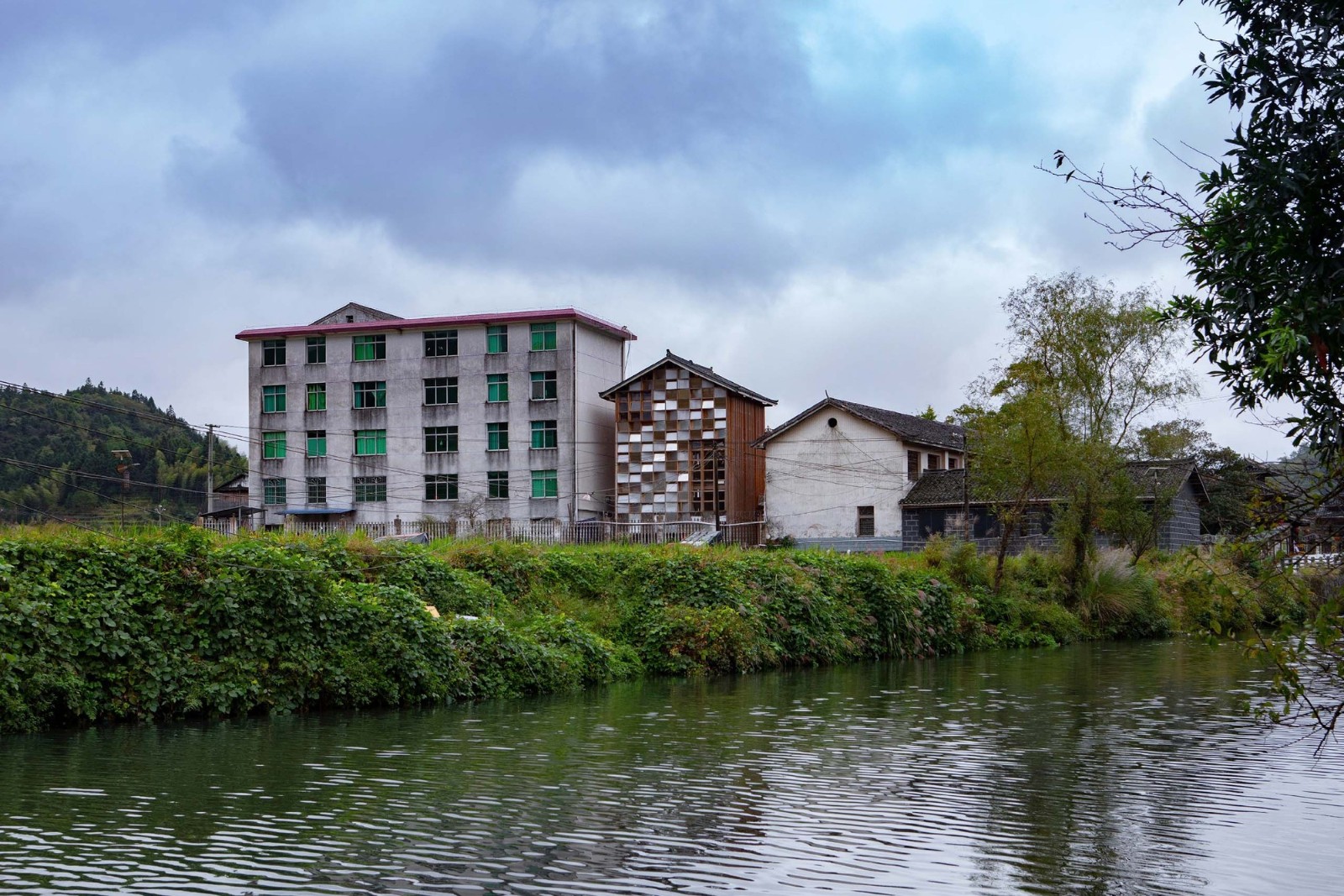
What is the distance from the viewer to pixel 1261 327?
815 cm

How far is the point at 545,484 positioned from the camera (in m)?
68.6

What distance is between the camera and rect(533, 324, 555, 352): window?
6906 cm

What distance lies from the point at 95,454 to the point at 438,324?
17.2 meters

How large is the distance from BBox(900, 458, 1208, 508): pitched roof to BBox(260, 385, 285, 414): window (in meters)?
33.1

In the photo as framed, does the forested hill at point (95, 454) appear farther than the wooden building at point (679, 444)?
No

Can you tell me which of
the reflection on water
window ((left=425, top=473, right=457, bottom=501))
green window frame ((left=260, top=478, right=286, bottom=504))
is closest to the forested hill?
green window frame ((left=260, top=478, right=286, bottom=504))

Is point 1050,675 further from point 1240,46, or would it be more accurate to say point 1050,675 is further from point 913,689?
point 1240,46

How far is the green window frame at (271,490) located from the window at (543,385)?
1473 centimetres

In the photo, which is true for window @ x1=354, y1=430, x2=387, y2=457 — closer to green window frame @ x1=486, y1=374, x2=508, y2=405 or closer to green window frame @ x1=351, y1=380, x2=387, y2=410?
green window frame @ x1=351, y1=380, x2=387, y2=410

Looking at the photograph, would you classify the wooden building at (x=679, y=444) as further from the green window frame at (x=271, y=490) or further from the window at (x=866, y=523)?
the green window frame at (x=271, y=490)

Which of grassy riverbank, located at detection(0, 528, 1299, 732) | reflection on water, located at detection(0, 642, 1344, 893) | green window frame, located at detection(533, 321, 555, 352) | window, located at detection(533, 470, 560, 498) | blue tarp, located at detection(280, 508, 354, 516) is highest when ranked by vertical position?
green window frame, located at detection(533, 321, 555, 352)

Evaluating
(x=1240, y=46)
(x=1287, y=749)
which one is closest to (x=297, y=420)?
(x=1287, y=749)

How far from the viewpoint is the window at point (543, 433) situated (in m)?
68.9

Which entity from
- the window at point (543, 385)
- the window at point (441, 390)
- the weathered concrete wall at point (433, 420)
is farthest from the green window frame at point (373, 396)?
the window at point (543, 385)
